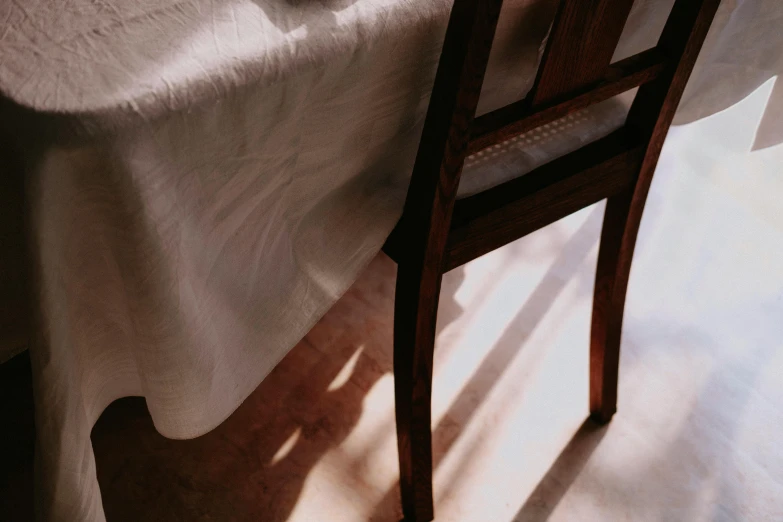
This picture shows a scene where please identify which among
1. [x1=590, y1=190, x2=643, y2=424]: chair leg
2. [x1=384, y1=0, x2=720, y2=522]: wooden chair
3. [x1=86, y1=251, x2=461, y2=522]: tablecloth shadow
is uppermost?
[x1=384, y1=0, x2=720, y2=522]: wooden chair

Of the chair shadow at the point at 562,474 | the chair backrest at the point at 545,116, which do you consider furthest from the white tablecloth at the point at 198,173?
the chair shadow at the point at 562,474

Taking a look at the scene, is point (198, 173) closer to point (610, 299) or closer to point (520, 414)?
point (610, 299)

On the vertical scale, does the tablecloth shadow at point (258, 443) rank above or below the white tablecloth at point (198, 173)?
below

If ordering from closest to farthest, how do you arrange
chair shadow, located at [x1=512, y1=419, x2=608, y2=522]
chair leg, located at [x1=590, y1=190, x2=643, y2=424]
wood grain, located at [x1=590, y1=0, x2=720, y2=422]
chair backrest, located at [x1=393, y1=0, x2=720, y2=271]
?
chair backrest, located at [x1=393, y1=0, x2=720, y2=271], wood grain, located at [x1=590, y1=0, x2=720, y2=422], chair leg, located at [x1=590, y1=190, x2=643, y2=424], chair shadow, located at [x1=512, y1=419, x2=608, y2=522]

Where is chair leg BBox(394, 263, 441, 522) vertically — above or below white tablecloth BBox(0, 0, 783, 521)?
below

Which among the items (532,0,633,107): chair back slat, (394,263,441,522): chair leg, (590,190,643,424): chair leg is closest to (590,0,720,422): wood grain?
(590,190,643,424): chair leg

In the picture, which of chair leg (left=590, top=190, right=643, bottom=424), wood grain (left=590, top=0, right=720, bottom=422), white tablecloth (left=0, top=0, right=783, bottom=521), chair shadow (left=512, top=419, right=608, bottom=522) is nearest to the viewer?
white tablecloth (left=0, top=0, right=783, bottom=521)

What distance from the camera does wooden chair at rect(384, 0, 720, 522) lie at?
605 millimetres

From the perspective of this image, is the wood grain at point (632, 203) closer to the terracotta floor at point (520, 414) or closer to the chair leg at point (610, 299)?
the chair leg at point (610, 299)

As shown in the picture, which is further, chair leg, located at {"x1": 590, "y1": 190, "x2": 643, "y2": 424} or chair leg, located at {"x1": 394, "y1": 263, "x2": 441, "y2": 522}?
chair leg, located at {"x1": 590, "y1": 190, "x2": 643, "y2": 424}

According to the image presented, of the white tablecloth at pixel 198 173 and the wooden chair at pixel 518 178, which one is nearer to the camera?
the white tablecloth at pixel 198 173

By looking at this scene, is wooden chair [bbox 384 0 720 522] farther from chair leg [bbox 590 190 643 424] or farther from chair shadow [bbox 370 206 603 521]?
chair shadow [bbox 370 206 603 521]

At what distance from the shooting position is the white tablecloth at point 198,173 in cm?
47

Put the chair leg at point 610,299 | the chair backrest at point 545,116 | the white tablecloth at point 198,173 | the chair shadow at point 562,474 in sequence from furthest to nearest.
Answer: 1. the chair shadow at point 562,474
2. the chair leg at point 610,299
3. the chair backrest at point 545,116
4. the white tablecloth at point 198,173
